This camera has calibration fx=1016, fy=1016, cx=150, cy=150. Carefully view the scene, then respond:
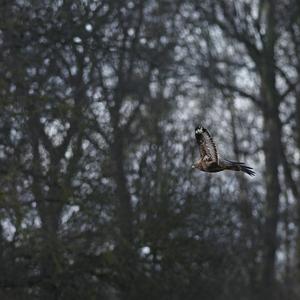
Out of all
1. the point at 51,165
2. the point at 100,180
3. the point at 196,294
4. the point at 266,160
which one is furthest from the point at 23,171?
the point at 266,160

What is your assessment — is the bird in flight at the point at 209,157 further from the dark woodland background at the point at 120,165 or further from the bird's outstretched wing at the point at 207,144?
the dark woodland background at the point at 120,165

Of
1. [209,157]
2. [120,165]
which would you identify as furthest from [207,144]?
[120,165]

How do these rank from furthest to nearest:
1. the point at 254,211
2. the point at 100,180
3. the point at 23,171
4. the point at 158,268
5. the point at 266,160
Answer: the point at 266,160 < the point at 254,211 < the point at 158,268 < the point at 100,180 < the point at 23,171

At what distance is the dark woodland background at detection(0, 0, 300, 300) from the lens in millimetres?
13680

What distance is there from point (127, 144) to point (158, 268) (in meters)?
2.12

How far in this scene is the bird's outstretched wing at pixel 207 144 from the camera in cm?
563

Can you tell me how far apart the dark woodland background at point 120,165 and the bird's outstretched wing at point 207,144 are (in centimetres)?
701

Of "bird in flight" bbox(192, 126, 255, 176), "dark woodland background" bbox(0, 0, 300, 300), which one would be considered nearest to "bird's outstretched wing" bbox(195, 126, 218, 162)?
"bird in flight" bbox(192, 126, 255, 176)

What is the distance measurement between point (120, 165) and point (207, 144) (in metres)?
10.2

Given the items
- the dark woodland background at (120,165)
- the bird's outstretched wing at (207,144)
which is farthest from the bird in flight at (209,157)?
the dark woodland background at (120,165)

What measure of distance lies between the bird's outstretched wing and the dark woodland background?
7008 mm

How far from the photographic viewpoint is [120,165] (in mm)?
15875

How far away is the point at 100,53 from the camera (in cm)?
1495

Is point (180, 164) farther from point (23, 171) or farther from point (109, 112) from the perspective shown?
point (23, 171)
